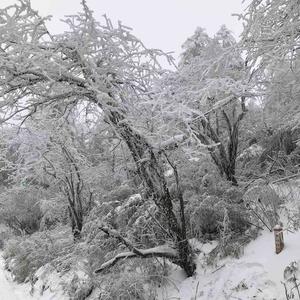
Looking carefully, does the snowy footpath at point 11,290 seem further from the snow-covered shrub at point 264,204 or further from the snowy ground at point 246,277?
the snow-covered shrub at point 264,204

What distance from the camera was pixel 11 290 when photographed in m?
9.84

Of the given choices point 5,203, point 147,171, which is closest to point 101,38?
point 147,171

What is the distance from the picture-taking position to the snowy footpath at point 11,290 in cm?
914

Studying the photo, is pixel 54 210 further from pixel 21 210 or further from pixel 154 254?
pixel 154 254

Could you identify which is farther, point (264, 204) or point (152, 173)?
point (264, 204)

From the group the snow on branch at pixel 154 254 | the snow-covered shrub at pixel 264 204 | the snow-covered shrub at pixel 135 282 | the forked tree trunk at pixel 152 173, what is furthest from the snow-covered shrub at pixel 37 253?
the snow-covered shrub at pixel 264 204

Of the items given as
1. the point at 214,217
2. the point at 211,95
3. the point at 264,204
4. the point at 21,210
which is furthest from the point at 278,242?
the point at 21,210

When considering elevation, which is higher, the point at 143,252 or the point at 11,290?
the point at 143,252

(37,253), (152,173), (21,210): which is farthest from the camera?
(21,210)

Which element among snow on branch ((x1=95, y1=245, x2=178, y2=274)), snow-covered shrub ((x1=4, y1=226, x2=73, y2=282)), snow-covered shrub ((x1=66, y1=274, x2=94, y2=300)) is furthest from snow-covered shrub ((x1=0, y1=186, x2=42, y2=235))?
snow on branch ((x1=95, y1=245, x2=178, y2=274))

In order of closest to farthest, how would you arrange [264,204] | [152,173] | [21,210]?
[152,173]
[264,204]
[21,210]

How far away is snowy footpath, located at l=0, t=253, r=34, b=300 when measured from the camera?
9.14m

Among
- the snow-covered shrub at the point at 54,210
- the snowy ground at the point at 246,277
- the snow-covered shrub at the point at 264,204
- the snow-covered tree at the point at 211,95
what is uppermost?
the snow-covered tree at the point at 211,95

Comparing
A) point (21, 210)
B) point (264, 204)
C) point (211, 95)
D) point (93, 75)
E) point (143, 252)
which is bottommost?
point (264, 204)
